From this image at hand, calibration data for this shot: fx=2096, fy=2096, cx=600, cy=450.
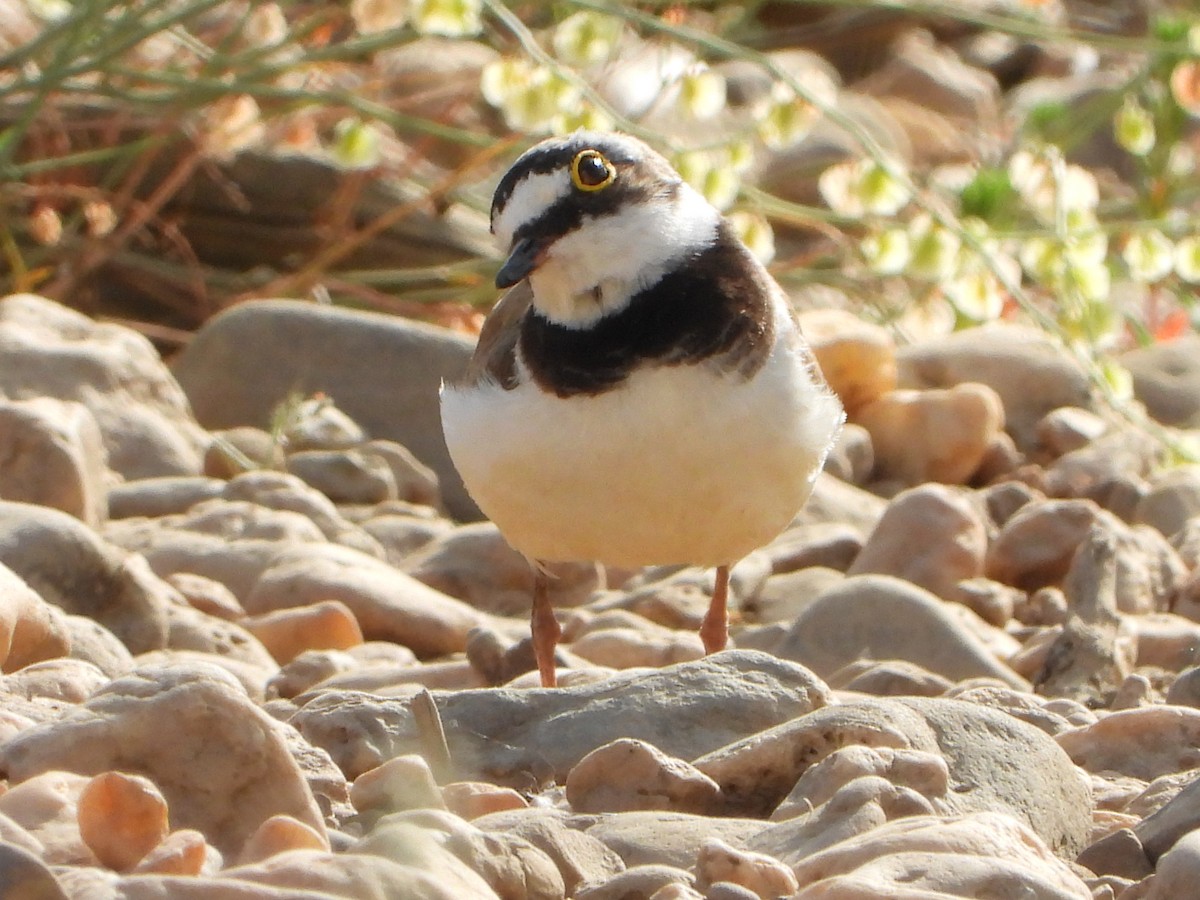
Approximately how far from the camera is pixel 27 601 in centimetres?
434

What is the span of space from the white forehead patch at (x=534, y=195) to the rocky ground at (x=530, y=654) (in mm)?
1023

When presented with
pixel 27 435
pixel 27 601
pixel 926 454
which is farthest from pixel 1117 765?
pixel 926 454

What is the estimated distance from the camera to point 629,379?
4.55 metres

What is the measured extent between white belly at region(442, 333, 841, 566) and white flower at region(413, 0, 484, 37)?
51.4 inches

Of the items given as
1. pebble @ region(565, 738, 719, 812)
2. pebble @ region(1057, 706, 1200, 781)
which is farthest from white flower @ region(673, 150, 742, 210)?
pebble @ region(565, 738, 719, 812)

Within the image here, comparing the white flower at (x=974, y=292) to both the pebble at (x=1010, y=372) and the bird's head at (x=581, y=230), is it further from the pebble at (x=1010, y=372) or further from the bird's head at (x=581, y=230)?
the pebble at (x=1010, y=372)

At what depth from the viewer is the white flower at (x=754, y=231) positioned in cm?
640

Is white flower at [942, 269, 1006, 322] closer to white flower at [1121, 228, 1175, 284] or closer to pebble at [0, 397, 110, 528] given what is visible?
white flower at [1121, 228, 1175, 284]

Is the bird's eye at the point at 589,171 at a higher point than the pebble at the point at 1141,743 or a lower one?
higher

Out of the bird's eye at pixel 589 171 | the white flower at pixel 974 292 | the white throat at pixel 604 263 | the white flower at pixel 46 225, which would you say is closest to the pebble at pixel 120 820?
the white throat at pixel 604 263

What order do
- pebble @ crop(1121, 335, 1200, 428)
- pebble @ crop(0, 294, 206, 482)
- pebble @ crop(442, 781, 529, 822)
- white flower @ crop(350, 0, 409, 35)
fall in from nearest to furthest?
pebble @ crop(442, 781, 529, 822) → white flower @ crop(350, 0, 409, 35) → pebble @ crop(0, 294, 206, 482) → pebble @ crop(1121, 335, 1200, 428)

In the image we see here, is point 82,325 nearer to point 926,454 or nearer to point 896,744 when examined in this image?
point 926,454

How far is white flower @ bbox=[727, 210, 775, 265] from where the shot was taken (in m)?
6.40

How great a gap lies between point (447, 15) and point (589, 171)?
4.44 ft
